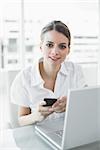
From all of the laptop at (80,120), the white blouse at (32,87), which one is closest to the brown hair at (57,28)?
the white blouse at (32,87)

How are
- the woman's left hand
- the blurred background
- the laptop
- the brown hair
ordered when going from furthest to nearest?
the blurred background, the brown hair, the woman's left hand, the laptop

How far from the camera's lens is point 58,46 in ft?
3.26

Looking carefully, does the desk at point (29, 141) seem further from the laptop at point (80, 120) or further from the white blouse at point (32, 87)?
the white blouse at point (32, 87)

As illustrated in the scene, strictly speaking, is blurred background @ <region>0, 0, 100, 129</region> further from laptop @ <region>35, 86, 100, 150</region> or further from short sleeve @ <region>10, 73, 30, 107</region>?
laptop @ <region>35, 86, 100, 150</region>

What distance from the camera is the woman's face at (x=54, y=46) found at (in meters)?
0.98

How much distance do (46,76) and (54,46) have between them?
154 millimetres

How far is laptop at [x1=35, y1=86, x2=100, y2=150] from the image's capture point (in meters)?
0.61

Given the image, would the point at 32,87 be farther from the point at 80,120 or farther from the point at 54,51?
the point at 80,120

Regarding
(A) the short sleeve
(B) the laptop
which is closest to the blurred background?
(A) the short sleeve

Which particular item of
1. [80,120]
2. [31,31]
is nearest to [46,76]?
[31,31]

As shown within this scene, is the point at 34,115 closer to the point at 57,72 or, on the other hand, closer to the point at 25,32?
the point at 57,72

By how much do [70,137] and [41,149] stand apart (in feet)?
0.34

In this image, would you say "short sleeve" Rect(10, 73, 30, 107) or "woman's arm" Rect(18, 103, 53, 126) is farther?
"short sleeve" Rect(10, 73, 30, 107)

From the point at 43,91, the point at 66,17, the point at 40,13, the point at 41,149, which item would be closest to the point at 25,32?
the point at 40,13
